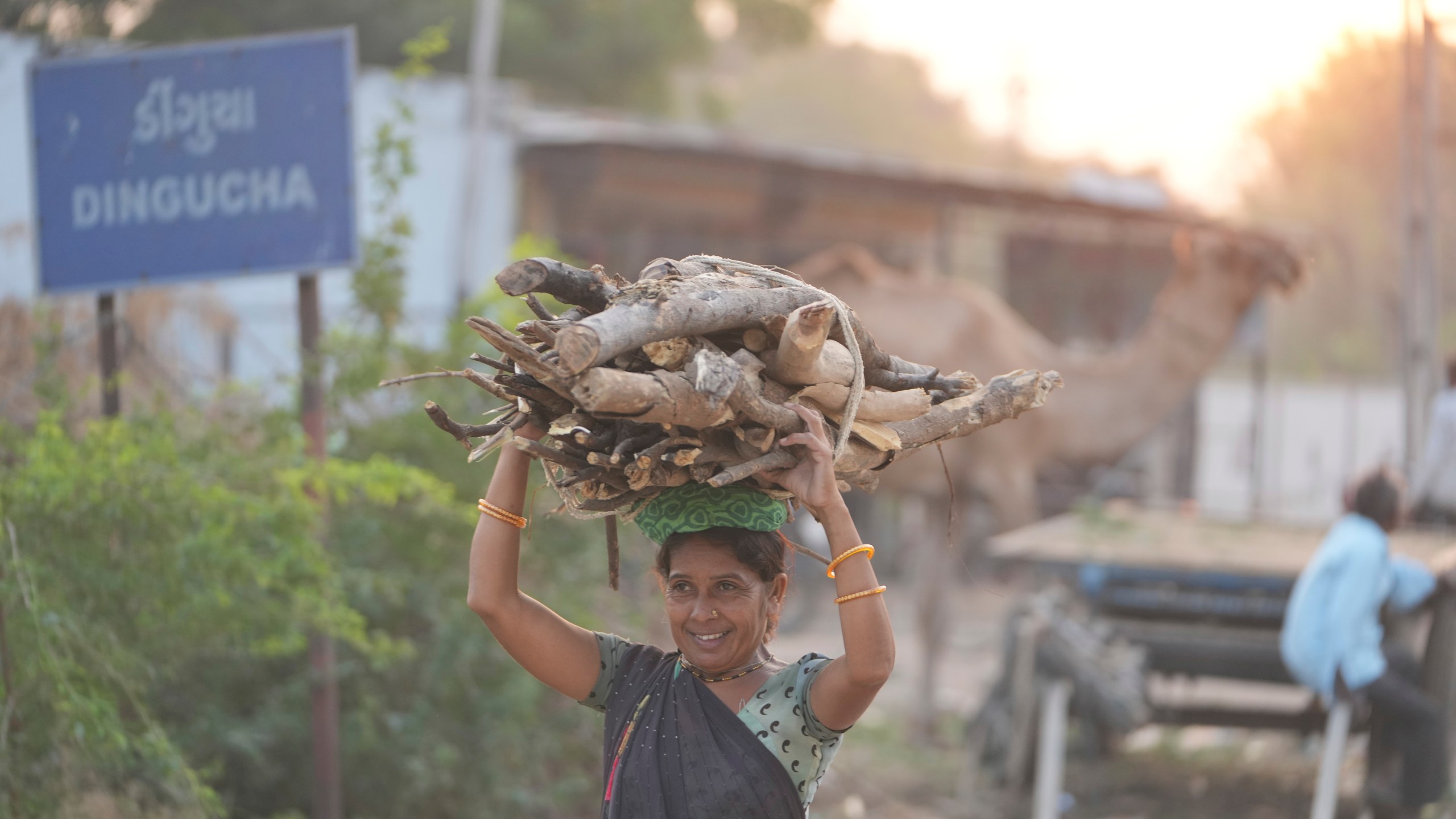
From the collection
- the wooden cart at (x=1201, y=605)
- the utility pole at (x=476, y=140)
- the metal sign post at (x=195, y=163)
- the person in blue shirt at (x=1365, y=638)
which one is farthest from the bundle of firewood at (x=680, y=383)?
the utility pole at (x=476, y=140)

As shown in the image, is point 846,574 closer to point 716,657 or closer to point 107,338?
point 716,657

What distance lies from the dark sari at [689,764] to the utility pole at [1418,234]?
25.3 feet

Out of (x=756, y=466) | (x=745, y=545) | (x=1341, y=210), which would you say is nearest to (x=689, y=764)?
(x=745, y=545)

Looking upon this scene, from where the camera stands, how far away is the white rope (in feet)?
7.62

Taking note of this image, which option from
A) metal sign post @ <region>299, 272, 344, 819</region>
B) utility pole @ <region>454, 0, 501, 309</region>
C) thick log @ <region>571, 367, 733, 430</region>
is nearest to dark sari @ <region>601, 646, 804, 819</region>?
thick log @ <region>571, 367, 733, 430</region>

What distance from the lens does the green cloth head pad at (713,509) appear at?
2330mm

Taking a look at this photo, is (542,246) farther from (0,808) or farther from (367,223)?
(367,223)

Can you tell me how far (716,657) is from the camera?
2387 mm

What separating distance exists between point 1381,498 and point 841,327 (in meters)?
4.14

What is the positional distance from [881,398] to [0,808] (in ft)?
7.74

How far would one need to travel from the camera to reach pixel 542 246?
6.27 meters

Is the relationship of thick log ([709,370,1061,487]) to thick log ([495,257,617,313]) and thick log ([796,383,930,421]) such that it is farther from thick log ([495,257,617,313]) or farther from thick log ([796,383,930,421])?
thick log ([495,257,617,313])

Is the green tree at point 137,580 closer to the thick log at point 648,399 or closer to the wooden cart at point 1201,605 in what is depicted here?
the thick log at point 648,399

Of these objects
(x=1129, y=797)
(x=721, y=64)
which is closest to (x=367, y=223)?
(x=1129, y=797)
